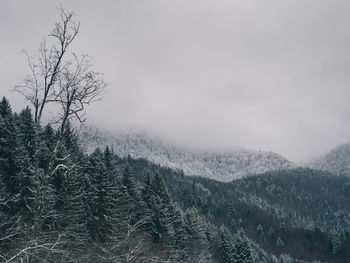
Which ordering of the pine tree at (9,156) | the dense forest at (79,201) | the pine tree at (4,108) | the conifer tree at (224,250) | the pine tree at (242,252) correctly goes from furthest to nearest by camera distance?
the conifer tree at (224,250)
the pine tree at (242,252)
the pine tree at (4,108)
the pine tree at (9,156)
the dense forest at (79,201)

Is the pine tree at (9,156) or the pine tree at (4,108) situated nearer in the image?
the pine tree at (9,156)

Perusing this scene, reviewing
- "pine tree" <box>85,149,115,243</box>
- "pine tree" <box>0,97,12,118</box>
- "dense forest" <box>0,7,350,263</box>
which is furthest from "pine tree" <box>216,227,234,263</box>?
"pine tree" <box>0,97,12,118</box>

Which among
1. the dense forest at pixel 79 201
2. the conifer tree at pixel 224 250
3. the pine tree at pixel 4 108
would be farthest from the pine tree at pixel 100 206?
the conifer tree at pixel 224 250

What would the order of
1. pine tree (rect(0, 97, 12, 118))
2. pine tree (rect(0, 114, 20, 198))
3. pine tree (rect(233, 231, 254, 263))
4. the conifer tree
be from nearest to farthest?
pine tree (rect(0, 114, 20, 198))
pine tree (rect(0, 97, 12, 118))
pine tree (rect(233, 231, 254, 263))
the conifer tree

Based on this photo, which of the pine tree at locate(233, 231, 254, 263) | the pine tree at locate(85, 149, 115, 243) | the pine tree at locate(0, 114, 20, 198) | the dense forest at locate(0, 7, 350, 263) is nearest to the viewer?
the dense forest at locate(0, 7, 350, 263)

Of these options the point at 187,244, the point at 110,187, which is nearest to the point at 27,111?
the point at 110,187

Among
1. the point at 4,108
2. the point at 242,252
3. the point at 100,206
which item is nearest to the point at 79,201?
the point at 100,206

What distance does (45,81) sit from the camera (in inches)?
500

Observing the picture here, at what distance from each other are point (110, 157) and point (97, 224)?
1114 centimetres

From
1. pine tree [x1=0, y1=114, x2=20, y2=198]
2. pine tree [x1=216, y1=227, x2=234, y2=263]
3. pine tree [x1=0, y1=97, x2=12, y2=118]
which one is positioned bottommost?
pine tree [x1=216, y1=227, x2=234, y2=263]

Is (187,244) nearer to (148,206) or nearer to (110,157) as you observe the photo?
(148,206)

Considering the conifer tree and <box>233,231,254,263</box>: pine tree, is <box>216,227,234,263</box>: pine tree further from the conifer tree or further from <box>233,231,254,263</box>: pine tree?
<box>233,231,254,263</box>: pine tree

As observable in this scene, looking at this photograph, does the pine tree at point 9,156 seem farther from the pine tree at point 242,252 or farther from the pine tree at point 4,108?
the pine tree at point 242,252

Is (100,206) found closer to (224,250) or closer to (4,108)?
(4,108)
